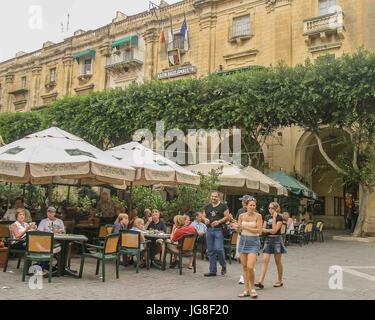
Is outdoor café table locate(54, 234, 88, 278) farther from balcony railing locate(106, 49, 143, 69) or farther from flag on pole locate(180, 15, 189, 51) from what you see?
balcony railing locate(106, 49, 143, 69)

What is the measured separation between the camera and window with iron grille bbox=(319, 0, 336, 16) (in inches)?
905

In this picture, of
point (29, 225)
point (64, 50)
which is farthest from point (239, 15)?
point (29, 225)

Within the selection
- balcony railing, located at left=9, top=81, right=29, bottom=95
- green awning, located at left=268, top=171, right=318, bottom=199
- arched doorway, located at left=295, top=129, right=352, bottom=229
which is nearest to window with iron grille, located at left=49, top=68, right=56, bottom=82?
balcony railing, located at left=9, top=81, right=29, bottom=95

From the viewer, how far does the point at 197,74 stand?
27109 mm

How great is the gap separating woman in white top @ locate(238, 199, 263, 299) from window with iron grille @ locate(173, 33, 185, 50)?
22221 millimetres

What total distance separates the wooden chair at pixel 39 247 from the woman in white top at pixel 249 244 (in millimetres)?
3170

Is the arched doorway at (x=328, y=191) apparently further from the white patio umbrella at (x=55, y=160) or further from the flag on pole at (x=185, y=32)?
the white patio umbrella at (x=55, y=160)

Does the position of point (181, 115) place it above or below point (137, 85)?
below

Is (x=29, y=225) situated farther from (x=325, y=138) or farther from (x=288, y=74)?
(x=325, y=138)

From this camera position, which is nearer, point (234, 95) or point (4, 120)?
point (234, 95)

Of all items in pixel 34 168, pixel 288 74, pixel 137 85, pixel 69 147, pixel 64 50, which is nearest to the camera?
pixel 34 168

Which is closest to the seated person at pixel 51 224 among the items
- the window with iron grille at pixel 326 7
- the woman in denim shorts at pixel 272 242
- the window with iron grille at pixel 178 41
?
the woman in denim shorts at pixel 272 242

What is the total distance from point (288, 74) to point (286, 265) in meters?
10.2

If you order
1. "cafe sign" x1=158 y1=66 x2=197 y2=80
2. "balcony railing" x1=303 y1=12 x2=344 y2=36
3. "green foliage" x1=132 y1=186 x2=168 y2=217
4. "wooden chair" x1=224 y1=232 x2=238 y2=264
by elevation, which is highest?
"balcony railing" x1=303 y1=12 x2=344 y2=36
